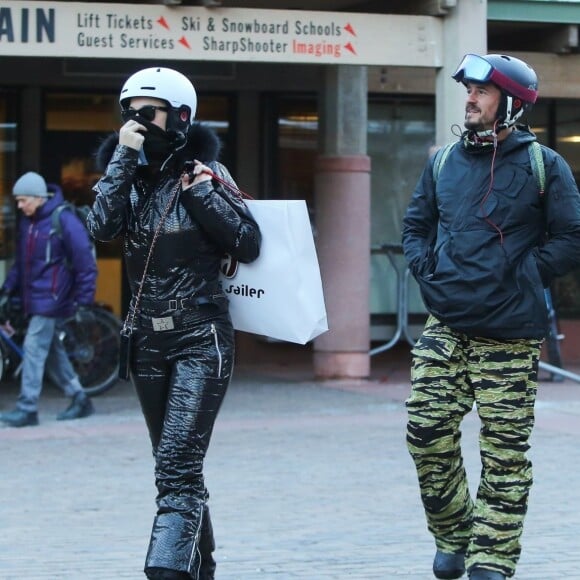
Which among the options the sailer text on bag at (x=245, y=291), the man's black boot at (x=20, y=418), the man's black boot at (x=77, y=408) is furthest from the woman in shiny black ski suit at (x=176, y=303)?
the man's black boot at (x=77, y=408)

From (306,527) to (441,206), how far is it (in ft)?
7.49

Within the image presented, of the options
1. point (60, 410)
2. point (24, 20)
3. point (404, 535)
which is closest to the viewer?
point (404, 535)

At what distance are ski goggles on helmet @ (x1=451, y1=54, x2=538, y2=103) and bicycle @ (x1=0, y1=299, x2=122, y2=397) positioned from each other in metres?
7.11

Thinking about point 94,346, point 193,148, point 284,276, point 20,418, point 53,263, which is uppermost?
point 193,148

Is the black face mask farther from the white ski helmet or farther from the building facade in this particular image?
the building facade

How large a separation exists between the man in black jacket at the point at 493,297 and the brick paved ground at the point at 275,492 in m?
0.84

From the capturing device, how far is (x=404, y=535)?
6.54 metres

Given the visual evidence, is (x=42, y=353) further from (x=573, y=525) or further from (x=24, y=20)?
(x=573, y=525)

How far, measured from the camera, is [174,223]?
4707 mm

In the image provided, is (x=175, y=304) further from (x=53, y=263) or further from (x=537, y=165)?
(x=53, y=263)

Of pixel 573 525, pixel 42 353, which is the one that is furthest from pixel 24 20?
pixel 573 525

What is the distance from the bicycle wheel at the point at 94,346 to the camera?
11719 millimetres

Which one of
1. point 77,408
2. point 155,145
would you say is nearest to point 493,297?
point 155,145

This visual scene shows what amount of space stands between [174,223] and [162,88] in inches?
18.2
